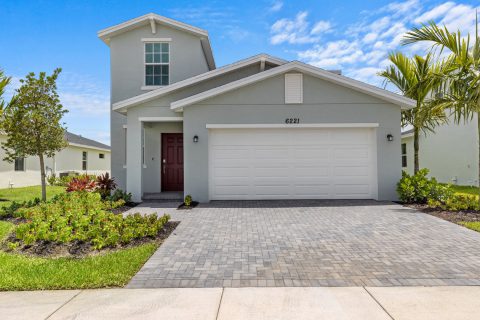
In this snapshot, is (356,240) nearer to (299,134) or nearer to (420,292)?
(420,292)

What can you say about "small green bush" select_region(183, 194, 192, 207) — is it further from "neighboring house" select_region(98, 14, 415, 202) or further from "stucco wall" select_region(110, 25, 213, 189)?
"stucco wall" select_region(110, 25, 213, 189)

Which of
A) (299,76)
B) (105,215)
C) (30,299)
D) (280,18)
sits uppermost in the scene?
(280,18)

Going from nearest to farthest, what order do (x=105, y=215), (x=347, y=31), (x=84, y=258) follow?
(x=84, y=258), (x=105, y=215), (x=347, y=31)

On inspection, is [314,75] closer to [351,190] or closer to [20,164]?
[351,190]

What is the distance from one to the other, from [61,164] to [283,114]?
59.7ft

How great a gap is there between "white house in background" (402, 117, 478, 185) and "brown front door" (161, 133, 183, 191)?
1282 cm

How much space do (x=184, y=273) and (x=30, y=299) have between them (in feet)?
6.24

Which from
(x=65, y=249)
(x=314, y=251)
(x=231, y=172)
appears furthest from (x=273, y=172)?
(x=65, y=249)

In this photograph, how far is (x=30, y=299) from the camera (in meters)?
3.69

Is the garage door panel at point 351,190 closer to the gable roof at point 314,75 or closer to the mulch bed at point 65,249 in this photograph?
the gable roof at point 314,75

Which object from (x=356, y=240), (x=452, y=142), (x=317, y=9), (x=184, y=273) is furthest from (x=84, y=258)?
(x=452, y=142)

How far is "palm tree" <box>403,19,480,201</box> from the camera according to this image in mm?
8445

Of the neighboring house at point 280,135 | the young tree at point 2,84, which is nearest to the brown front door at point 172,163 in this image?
the neighboring house at point 280,135

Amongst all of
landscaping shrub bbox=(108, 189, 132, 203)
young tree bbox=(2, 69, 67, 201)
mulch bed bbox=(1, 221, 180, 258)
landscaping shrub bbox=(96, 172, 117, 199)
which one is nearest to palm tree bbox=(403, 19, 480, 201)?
mulch bed bbox=(1, 221, 180, 258)
